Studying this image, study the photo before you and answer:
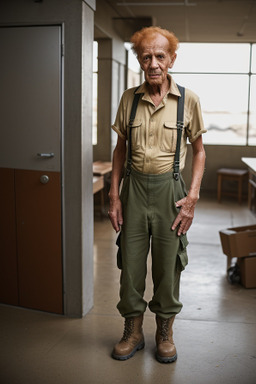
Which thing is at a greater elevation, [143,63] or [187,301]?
[143,63]

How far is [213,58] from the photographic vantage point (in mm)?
9688

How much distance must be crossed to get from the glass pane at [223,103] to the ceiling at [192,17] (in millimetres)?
850

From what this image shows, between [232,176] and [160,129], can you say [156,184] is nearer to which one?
[160,129]

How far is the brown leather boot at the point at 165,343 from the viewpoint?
2.68m

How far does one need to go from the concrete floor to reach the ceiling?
4.67 metres

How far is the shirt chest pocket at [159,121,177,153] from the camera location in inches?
98.0

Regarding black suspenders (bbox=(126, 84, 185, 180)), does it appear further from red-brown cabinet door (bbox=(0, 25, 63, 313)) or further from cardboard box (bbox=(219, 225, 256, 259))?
cardboard box (bbox=(219, 225, 256, 259))

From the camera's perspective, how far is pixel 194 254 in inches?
198

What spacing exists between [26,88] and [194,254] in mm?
2741

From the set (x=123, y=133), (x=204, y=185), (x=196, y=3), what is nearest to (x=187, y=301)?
(x=123, y=133)

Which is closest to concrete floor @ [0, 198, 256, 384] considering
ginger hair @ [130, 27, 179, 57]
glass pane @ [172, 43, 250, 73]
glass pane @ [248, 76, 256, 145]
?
ginger hair @ [130, 27, 179, 57]

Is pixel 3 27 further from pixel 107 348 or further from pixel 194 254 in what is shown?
pixel 194 254

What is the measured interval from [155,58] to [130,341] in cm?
163

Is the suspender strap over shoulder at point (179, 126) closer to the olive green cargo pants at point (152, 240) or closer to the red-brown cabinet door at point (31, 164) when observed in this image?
the olive green cargo pants at point (152, 240)
